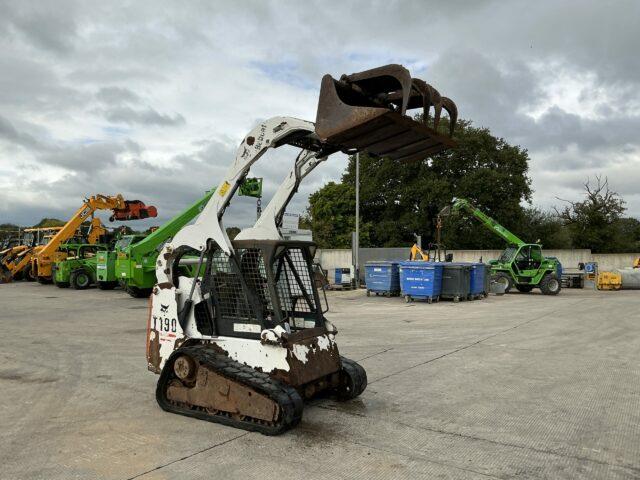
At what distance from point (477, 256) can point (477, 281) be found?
13989 mm

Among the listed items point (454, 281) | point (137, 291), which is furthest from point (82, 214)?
point (454, 281)

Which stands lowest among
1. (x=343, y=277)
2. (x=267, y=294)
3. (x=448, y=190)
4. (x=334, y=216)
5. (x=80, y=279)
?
(x=80, y=279)

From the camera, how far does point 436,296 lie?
19.4 meters

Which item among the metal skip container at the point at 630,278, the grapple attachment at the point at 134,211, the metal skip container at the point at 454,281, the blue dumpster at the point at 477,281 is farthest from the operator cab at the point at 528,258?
the grapple attachment at the point at 134,211

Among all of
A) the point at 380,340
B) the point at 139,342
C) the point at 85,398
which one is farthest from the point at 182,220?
the point at 85,398

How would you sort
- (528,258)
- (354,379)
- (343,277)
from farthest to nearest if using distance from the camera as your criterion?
1. (343,277)
2. (528,258)
3. (354,379)

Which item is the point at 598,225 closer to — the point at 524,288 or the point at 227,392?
the point at 524,288

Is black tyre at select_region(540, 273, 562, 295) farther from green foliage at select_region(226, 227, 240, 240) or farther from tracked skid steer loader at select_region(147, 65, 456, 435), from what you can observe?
green foliage at select_region(226, 227, 240, 240)

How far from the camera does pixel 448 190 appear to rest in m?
43.1

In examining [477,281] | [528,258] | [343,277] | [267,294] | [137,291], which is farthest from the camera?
[343,277]

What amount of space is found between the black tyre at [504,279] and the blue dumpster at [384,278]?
17.0 ft

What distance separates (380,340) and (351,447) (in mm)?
5874

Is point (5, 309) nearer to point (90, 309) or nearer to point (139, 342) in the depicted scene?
point (90, 309)

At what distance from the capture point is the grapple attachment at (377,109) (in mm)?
4520
